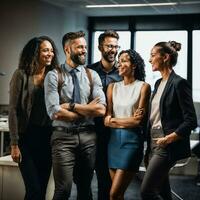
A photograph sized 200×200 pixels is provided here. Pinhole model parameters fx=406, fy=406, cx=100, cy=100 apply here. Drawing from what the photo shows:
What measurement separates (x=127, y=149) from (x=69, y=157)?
44 centimetres

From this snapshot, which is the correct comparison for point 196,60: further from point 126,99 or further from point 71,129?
point 71,129

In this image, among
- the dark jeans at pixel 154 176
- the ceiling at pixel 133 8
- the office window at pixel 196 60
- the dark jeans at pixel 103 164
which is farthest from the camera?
the office window at pixel 196 60

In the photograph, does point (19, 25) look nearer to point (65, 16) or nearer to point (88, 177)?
point (65, 16)

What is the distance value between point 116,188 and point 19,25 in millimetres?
4932

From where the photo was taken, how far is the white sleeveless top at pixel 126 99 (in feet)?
9.64

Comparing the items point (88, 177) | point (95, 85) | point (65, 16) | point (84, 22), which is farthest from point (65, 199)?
point (84, 22)

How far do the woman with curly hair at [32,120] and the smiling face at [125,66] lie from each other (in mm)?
483

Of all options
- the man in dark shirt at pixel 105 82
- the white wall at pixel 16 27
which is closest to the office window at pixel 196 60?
the white wall at pixel 16 27

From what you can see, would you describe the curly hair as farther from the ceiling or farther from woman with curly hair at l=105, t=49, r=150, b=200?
the ceiling

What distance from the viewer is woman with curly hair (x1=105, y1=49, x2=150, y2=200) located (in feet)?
9.46

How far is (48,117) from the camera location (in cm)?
288

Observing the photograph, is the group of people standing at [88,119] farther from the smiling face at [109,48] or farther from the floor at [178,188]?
the floor at [178,188]

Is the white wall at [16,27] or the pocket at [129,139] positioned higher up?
the white wall at [16,27]

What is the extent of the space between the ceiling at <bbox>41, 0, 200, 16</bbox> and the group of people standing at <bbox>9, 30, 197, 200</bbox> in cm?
473
